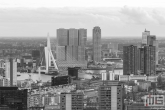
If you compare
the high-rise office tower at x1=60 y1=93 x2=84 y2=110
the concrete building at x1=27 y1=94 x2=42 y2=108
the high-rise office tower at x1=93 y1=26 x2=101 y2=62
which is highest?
the high-rise office tower at x1=93 y1=26 x2=101 y2=62

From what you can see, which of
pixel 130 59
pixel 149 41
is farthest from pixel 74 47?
pixel 130 59

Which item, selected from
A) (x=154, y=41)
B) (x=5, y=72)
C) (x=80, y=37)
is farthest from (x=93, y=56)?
(x=5, y=72)

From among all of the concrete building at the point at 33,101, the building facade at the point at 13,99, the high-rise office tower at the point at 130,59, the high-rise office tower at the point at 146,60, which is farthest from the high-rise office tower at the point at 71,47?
the building facade at the point at 13,99

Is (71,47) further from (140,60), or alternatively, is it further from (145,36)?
(140,60)

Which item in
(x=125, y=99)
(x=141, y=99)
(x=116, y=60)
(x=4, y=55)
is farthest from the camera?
(x=116, y=60)

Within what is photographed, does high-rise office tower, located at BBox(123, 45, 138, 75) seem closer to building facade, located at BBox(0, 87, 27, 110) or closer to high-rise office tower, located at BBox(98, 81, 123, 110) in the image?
high-rise office tower, located at BBox(98, 81, 123, 110)

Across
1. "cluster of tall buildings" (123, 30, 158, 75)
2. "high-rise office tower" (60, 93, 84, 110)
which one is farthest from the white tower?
"high-rise office tower" (60, 93, 84, 110)

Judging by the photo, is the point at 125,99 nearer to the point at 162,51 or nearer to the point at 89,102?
the point at 89,102
